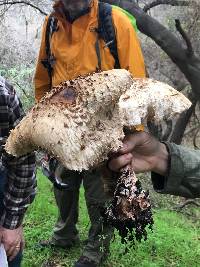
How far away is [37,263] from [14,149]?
2698 millimetres

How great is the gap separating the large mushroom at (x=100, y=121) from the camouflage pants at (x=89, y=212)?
1.78 m

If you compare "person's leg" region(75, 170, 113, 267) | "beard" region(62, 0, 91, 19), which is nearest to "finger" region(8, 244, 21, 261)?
"person's leg" region(75, 170, 113, 267)

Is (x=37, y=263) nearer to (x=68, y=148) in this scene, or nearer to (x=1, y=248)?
(x=1, y=248)

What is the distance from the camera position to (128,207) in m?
2.21

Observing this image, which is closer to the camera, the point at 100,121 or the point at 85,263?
the point at 100,121

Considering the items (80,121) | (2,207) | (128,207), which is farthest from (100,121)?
(2,207)

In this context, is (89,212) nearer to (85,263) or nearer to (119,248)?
(85,263)

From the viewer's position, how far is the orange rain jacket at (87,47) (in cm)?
398

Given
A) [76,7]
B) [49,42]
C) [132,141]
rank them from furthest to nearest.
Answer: [49,42] → [76,7] → [132,141]

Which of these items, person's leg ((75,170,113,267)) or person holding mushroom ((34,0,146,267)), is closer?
person holding mushroom ((34,0,146,267))

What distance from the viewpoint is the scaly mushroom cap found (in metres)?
1.94

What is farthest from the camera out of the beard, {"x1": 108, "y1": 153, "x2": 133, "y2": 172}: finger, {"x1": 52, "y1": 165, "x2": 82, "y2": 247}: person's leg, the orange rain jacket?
{"x1": 52, "y1": 165, "x2": 82, "y2": 247}: person's leg

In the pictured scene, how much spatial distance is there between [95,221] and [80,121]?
2644 millimetres

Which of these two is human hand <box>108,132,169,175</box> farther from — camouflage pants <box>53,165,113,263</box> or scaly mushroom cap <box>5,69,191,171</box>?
camouflage pants <box>53,165,113,263</box>
